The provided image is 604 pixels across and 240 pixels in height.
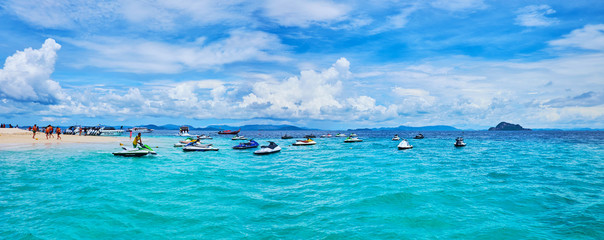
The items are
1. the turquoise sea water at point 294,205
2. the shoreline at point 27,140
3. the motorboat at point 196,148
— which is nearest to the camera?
the turquoise sea water at point 294,205

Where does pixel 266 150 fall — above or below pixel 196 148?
below

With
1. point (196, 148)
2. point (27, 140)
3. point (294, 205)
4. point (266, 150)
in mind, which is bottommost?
point (294, 205)

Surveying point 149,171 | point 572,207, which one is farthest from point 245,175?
point 572,207

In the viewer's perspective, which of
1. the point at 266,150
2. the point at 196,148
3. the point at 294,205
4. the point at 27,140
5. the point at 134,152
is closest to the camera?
the point at 294,205

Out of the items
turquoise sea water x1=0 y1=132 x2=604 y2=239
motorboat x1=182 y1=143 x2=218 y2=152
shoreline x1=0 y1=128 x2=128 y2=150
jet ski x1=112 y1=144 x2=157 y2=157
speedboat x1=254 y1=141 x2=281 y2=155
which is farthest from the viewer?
shoreline x1=0 y1=128 x2=128 y2=150

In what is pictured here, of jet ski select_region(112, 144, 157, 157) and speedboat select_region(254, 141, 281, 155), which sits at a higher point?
jet ski select_region(112, 144, 157, 157)

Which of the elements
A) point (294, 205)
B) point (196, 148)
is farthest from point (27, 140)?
point (294, 205)

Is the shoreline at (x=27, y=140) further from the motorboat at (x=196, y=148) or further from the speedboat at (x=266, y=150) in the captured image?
the speedboat at (x=266, y=150)

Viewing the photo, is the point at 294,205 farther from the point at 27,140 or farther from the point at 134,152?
the point at 27,140

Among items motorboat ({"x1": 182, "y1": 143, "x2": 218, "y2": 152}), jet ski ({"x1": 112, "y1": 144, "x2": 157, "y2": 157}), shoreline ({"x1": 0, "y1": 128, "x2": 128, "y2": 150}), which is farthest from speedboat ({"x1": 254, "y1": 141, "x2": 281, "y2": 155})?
shoreline ({"x1": 0, "y1": 128, "x2": 128, "y2": 150})

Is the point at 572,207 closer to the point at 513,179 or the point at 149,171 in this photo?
the point at 513,179

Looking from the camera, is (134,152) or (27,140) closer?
(134,152)

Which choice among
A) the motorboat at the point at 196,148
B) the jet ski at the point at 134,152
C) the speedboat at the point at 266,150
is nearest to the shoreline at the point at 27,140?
the jet ski at the point at 134,152

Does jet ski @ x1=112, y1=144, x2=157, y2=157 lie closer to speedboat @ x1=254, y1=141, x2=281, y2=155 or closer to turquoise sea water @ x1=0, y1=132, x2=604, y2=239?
turquoise sea water @ x1=0, y1=132, x2=604, y2=239
